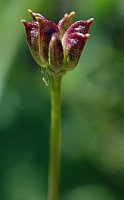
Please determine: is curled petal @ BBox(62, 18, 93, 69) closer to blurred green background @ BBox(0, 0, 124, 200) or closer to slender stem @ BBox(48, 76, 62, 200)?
slender stem @ BBox(48, 76, 62, 200)

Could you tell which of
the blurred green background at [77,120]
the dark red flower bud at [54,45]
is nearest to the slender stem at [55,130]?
the dark red flower bud at [54,45]

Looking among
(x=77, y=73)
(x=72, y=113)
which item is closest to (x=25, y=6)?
(x=77, y=73)

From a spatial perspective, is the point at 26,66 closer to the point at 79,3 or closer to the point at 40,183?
the point at 79,3

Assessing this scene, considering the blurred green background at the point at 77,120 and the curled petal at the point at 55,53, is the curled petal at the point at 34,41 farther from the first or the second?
the blurred green background at the point at 77,120

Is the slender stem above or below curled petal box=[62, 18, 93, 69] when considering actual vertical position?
below

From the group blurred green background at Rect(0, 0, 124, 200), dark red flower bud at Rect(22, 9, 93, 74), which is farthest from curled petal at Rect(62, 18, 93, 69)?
blurred green background at Rect(0, 0, 124, 200)

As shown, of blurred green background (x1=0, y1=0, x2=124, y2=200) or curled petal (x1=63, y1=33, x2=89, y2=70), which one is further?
blurred green background (x1=0, y1=0, x2=124, y2=200)

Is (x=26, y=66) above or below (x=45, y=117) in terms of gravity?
above
